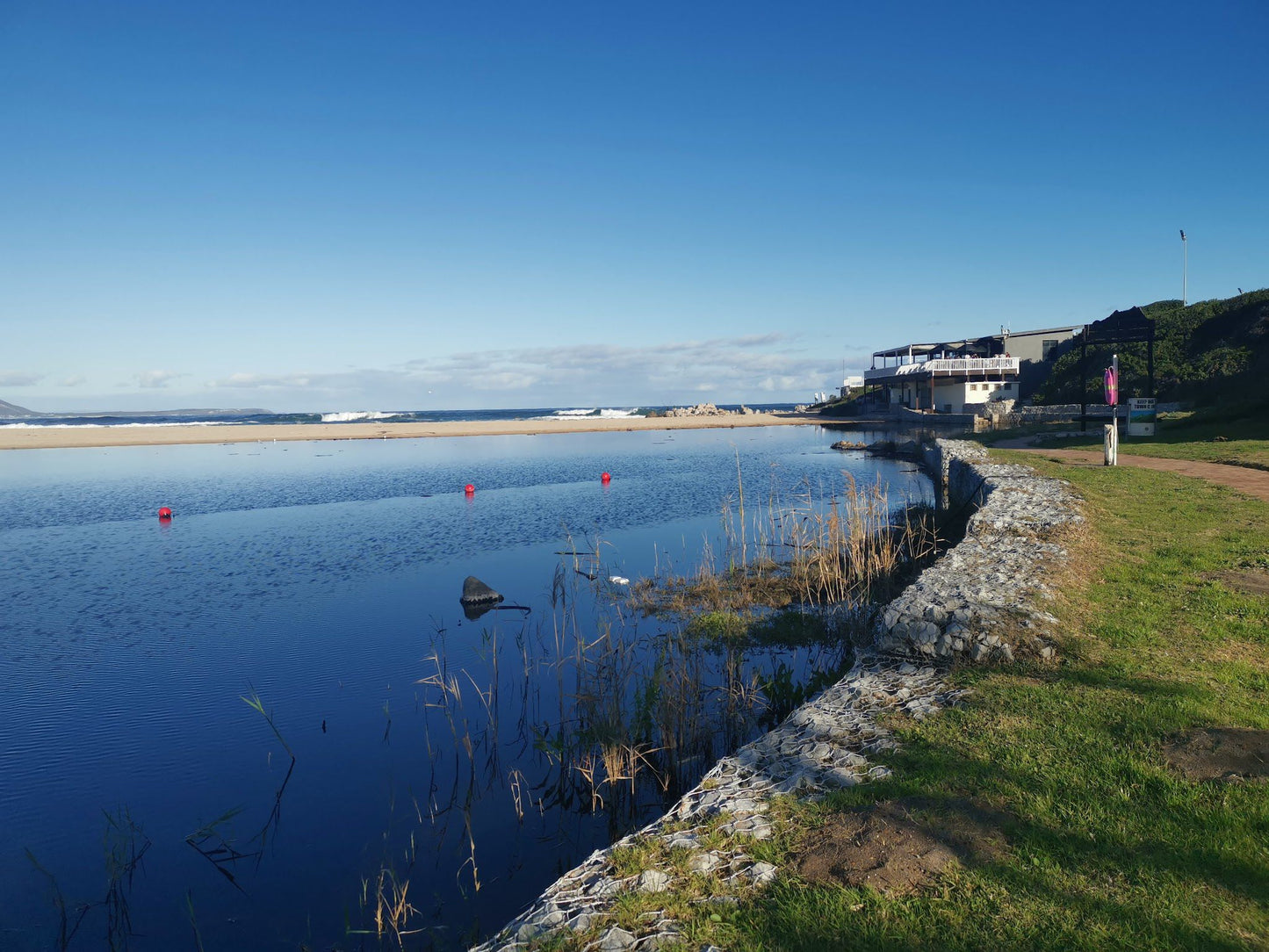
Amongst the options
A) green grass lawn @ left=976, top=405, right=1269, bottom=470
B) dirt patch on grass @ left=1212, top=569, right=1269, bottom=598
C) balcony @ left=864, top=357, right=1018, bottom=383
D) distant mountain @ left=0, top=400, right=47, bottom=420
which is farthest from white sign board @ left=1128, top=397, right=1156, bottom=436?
distant mountain @ left=0, top=400, right=47, bottom=420

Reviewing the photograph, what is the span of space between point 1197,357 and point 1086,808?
4380cm

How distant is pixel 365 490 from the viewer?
86.8 ft

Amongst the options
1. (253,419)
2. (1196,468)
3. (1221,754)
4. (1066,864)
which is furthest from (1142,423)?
(253,419)

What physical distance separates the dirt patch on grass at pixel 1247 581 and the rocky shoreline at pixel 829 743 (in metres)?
1.56

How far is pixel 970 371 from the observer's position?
169 feet

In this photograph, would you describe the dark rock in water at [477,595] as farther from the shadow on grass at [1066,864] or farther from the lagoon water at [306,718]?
the shadow on grass at [1066,864]

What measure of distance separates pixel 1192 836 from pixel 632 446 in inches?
1816

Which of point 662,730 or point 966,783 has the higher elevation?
point 966,783

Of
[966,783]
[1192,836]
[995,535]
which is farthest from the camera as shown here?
[995,535]

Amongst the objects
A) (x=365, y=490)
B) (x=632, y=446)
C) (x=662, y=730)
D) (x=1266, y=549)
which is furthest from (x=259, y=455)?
(x=1266, y=549)

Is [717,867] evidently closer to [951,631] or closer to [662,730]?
[662,730]

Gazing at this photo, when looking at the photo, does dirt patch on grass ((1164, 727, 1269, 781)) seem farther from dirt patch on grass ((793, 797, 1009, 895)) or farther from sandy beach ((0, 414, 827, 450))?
sandy beach ((0, 414, 827, 450))

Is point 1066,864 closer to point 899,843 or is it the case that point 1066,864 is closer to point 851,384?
point 899,843

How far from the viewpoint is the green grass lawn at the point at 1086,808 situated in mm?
2951
